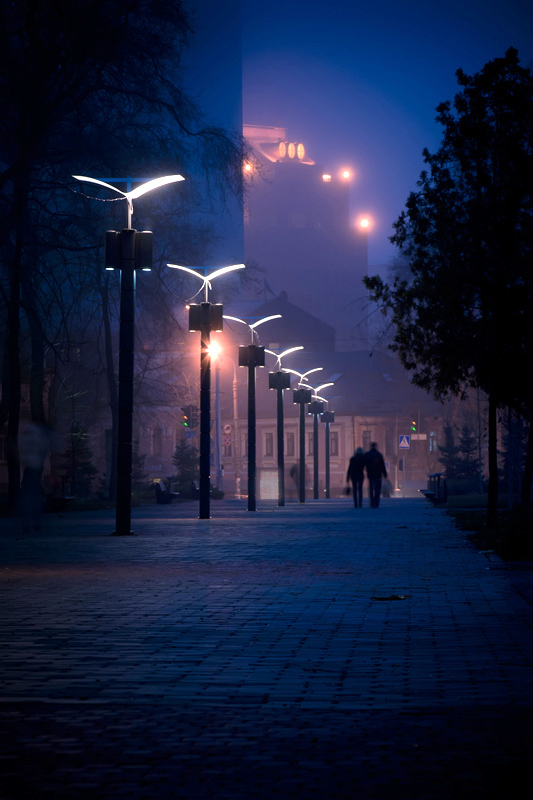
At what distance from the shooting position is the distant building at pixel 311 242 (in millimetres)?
142875

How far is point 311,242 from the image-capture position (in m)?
144

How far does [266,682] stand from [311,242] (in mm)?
138882

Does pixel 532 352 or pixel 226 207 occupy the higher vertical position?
pixel 226 207

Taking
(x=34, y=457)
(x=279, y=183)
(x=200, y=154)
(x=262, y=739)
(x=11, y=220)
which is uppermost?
(x=279, y=183)

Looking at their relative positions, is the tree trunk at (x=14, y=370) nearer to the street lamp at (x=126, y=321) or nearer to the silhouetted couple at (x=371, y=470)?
the street lamp at (x=126, y=321)

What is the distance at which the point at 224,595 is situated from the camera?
35.9ft

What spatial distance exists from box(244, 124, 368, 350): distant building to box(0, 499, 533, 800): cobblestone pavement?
426 feet

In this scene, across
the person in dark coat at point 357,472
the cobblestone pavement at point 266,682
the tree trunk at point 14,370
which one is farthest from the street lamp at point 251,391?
the cobblestone pavement at point 266,682

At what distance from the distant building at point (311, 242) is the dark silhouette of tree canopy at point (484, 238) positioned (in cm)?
11639

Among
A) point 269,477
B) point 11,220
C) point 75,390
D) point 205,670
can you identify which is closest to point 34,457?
point 11,220

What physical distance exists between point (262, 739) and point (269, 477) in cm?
9144

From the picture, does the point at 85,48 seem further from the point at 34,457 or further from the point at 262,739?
the point at 262,739

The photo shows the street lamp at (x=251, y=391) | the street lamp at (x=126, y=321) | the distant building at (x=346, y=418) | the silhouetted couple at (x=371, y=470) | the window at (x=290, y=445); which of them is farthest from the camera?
the window at (x=290, y=445)

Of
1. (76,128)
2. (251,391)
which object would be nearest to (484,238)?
(76,128)
